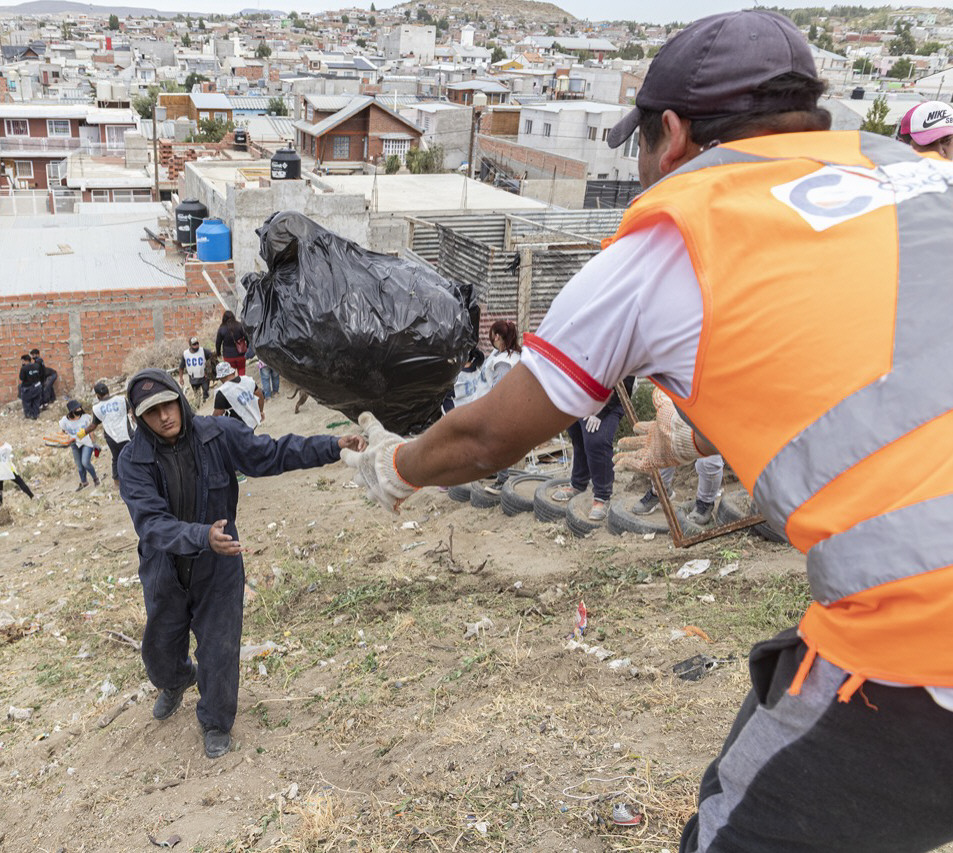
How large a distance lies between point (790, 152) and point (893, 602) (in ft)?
1.81

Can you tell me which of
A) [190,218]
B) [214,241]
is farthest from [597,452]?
[190,218]

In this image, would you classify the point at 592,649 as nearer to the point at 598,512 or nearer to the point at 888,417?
the point at 598,512

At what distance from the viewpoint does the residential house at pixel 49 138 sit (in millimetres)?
32688

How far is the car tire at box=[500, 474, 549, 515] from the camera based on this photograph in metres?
5.82

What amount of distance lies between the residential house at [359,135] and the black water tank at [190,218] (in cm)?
1544

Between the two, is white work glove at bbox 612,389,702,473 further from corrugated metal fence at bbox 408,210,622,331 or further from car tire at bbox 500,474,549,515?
corrugated metal fence at bbox 408,210,622,331

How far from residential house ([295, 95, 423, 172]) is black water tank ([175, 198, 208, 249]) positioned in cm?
1544

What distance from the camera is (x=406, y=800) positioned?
261 cm

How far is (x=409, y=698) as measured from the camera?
3387mm

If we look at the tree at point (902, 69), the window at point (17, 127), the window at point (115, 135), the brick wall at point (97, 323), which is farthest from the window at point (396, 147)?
the tree at point (902, 69)

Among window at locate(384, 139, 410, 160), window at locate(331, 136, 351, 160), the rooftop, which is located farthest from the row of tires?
window at locate(384, 139, 410, 160)

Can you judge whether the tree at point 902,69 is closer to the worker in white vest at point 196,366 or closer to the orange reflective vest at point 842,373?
the worker in white vest at point 196,366

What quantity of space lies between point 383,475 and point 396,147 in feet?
101

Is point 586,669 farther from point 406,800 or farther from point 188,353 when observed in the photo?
point 188,353
